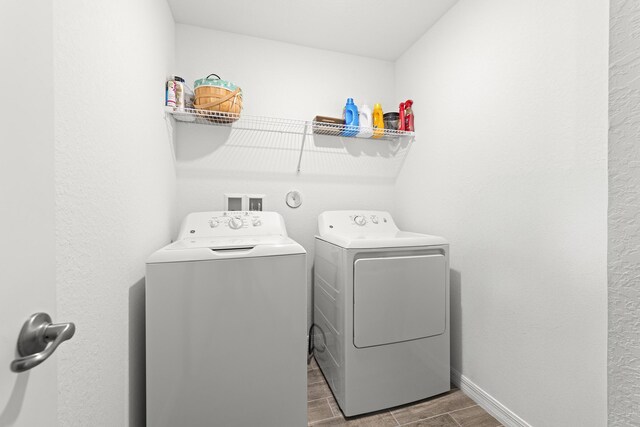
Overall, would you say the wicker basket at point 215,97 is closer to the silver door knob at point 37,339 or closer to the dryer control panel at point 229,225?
the dryer control panel at point 229,225

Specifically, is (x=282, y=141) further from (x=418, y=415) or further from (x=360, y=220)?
(x=418, y=415)

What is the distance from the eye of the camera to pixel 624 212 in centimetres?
49

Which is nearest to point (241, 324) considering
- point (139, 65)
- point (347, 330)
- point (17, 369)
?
point (347, 330)

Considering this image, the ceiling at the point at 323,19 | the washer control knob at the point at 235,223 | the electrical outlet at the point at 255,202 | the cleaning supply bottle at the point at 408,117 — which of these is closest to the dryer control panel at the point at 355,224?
the electrical outlet at the point at 255,202

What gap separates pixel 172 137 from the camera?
184 cm

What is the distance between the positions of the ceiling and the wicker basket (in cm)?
53

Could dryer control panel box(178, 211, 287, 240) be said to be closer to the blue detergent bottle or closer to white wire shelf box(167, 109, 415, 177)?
white wire shelf box(167, 109, 415, 177)

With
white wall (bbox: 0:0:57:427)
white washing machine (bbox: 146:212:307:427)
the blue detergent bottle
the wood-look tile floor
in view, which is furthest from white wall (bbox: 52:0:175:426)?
the blue detergent bottle

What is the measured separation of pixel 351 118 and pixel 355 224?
85cm

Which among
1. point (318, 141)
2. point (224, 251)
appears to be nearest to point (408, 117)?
point (318, 141)

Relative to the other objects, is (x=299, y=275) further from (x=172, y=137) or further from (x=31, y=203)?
(x=172, y=137)

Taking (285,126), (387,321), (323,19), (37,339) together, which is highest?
(323,19)

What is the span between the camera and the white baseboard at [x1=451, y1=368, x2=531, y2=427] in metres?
1.38

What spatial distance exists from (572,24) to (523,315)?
133 cm
